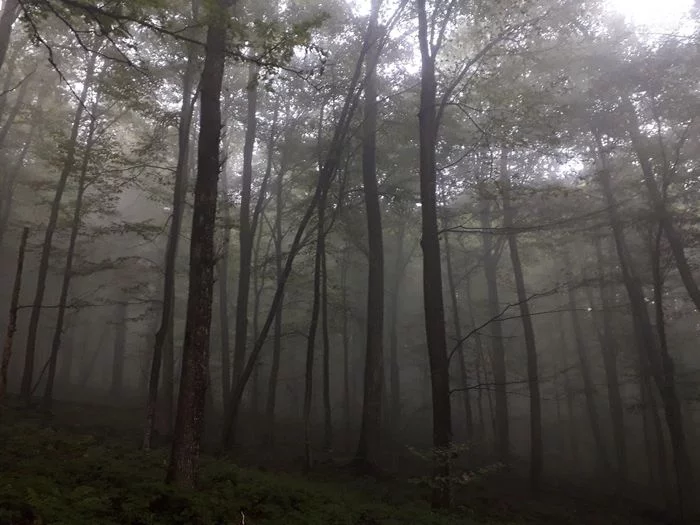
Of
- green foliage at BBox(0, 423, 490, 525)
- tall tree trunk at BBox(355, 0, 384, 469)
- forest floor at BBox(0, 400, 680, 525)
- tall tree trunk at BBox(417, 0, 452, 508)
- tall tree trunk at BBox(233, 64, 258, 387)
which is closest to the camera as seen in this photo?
green foliage at BBox(0, 423, 490, 525)

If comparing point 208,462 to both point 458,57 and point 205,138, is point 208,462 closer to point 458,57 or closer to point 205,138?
point 205,138

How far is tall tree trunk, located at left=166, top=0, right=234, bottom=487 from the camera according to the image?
280 inches

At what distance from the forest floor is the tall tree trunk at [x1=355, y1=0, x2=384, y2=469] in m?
1.02

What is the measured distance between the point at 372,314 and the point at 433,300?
15.8 ft

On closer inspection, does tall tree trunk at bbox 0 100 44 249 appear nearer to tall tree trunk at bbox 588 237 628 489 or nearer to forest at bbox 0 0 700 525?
forest at bbox 0 0 700 525

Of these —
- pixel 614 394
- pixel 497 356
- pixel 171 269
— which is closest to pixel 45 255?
pixel 171 269

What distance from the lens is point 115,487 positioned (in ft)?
22.3

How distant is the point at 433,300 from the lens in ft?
30.2

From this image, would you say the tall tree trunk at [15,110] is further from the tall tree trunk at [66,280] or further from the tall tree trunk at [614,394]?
the tall tree trunk at [614,394]

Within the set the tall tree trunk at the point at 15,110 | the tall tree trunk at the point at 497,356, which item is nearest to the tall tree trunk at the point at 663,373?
the tall tree trunk at the point at 497,356

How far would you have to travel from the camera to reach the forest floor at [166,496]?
5594 mm

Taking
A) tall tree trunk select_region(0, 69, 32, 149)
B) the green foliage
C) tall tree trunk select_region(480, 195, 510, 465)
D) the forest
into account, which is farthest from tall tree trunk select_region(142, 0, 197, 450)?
tall tree trunk select_region(480, 195, 510, 465)

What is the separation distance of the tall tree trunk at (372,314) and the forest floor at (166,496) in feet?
3.35

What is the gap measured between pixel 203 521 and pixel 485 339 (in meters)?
27.3
